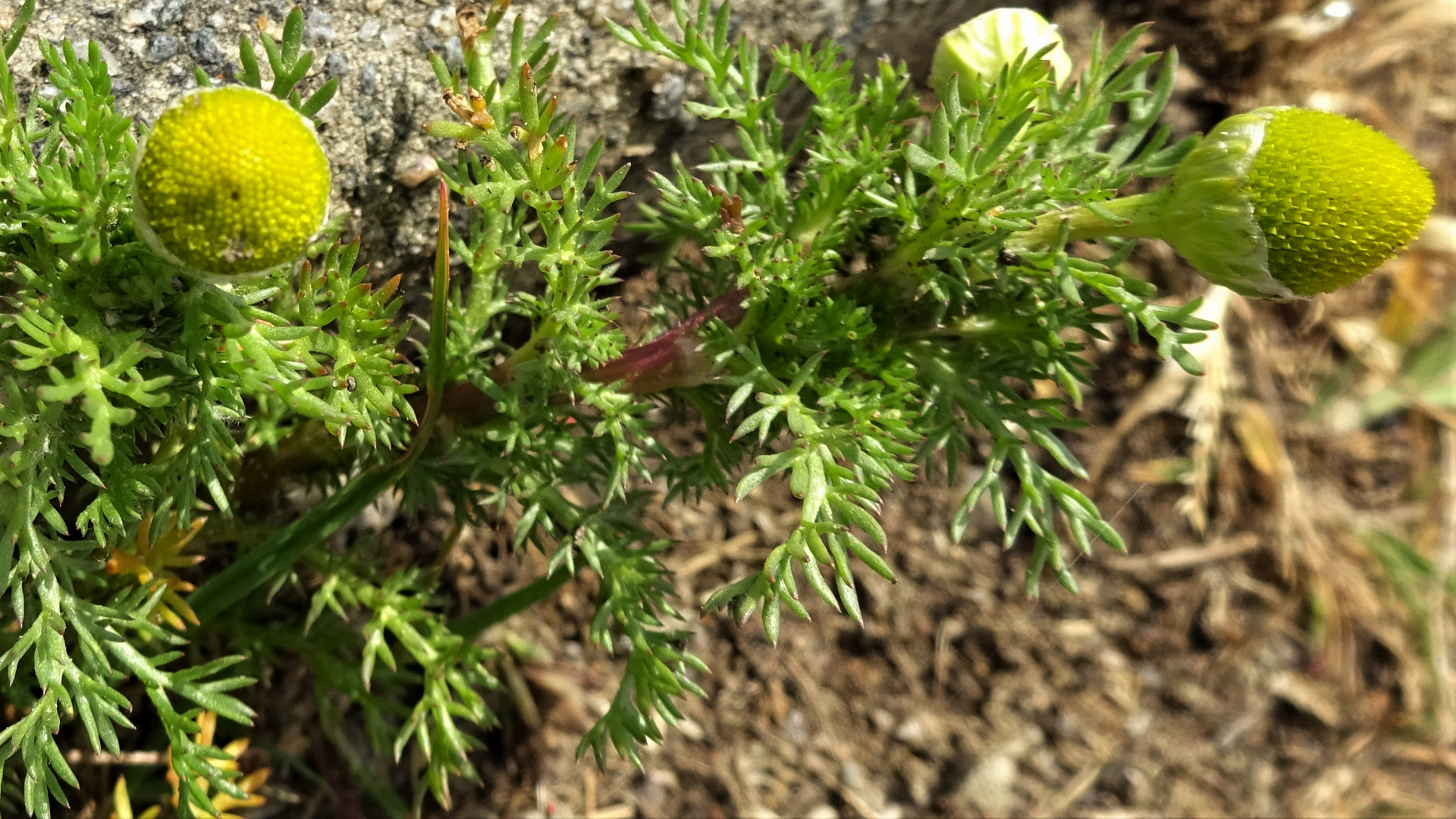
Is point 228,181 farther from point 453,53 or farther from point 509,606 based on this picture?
point 509,606

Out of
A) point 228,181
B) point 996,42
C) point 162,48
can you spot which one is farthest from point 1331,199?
point 162,48

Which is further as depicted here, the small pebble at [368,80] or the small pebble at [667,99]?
the small pebble at [667,99]

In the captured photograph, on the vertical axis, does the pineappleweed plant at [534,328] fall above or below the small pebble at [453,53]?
Answer: below

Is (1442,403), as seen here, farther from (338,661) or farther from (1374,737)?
(338,661)

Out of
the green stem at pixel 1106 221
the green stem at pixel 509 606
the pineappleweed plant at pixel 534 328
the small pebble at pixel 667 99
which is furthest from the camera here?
the small pebble at pixel 667 99

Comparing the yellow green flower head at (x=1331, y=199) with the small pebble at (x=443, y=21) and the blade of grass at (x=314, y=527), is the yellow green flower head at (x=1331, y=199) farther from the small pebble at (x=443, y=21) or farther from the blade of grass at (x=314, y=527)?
the small pebble at (x=443, y=21)

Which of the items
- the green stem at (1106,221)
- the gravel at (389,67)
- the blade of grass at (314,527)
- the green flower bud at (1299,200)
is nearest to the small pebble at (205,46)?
the gravel at (389,67)
